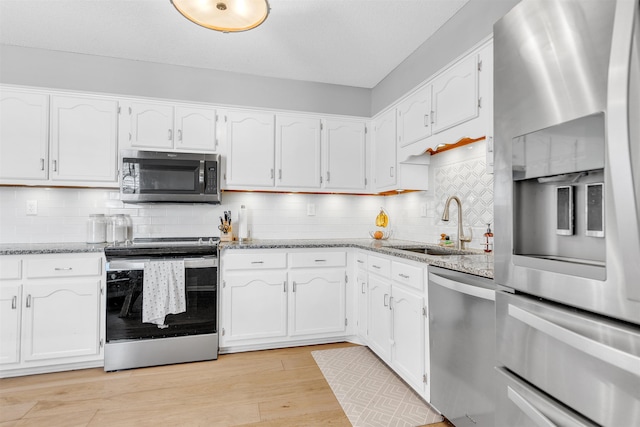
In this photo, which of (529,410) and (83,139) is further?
(83,139)

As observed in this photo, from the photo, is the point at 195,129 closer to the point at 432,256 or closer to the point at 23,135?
the point at 23,135

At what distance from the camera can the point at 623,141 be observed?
0.75 m

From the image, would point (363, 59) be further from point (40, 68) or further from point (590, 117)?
point (40, 68)

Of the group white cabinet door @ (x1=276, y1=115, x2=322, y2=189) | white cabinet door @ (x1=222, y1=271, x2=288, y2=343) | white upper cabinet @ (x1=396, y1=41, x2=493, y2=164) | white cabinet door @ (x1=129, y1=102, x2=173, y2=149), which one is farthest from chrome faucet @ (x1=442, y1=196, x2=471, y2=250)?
white cabinet door @ (x1=129, y1=102, x2=173, y2=149)

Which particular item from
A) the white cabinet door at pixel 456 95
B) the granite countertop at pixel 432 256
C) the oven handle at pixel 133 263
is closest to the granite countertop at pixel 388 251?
the granite countertop at pixel 432 256

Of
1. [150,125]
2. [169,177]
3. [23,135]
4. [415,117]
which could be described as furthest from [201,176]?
[415,117]

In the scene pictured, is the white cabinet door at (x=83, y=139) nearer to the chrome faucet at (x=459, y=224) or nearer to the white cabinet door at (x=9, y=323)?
the white cabinet door at (x=9, y=323)

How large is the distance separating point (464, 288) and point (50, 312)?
2.81m

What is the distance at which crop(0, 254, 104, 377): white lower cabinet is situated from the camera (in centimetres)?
236

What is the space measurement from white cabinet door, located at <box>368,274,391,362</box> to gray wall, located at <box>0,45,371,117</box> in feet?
6.09

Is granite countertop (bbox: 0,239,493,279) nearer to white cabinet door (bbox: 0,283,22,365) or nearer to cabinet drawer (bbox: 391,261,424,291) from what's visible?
cabinet drawer (bbox: 391,261,424,291)

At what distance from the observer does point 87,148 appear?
9.18 ft

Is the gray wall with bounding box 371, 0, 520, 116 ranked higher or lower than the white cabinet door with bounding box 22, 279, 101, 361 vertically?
higher

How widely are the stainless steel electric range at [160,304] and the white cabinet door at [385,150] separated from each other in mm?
1666
